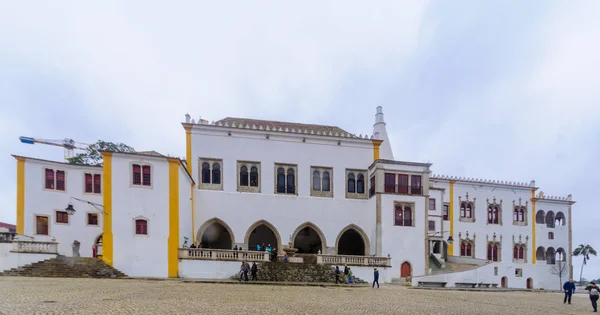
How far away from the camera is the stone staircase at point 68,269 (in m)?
17.9

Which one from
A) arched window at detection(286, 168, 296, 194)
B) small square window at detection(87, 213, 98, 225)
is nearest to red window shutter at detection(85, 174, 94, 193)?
small square window at detection(87, 213, 98, 225)

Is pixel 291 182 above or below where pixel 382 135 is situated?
below

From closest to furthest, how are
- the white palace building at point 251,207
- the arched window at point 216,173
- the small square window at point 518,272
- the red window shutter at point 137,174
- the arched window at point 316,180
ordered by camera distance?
1. the white palace building at point 251,207
2. the red window shutter at point 137,174
3. the arched window at point 216,173
4. the arched window at point 316,180
5. the small square window at point 518,272

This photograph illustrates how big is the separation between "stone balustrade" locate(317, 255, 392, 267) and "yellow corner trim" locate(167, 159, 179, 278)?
30.3 feet

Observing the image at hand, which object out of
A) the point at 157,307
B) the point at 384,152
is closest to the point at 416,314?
the point at 157,307

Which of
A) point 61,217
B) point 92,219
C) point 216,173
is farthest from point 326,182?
Result: point 61,217

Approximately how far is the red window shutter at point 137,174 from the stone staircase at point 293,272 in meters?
8.61

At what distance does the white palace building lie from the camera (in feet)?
68.7

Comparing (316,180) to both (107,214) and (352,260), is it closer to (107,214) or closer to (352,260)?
(352,260)

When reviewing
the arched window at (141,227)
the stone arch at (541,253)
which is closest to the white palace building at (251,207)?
the arched window at (141,227)

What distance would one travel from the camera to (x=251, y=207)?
2688cm

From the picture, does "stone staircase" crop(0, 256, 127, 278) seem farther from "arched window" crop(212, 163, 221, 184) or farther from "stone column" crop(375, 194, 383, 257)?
"stone column" crop(375, 194, 383, 257)

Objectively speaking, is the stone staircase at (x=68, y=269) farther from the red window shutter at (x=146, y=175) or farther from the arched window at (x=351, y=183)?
the arched window at (x=351, y=183)

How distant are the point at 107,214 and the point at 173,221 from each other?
386 centimetres
